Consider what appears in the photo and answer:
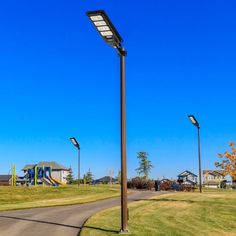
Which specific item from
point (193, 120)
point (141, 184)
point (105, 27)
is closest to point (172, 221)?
point (105, 27)

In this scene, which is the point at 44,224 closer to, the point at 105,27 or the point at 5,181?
the point at 105,27

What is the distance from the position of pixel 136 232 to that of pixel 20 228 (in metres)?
4.48

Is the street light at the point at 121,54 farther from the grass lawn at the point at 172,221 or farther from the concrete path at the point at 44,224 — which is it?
the concrete path at the point at 44,224

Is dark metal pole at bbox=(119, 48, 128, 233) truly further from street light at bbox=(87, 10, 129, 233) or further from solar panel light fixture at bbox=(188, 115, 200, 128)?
solar panel light fixture at bbox=(188, 115, 200, 128)

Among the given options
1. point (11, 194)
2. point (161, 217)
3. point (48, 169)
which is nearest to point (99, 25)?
point (161, 217)

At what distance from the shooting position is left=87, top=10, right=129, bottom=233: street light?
10.9 metres

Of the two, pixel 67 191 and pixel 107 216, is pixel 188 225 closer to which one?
pixel 107 216

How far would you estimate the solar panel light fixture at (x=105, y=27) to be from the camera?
10.8m

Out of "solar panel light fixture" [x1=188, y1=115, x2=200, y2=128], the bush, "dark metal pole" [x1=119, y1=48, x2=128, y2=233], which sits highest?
"solar panel light fixture" [x1=188, y1=115, x2=200, y2=128]

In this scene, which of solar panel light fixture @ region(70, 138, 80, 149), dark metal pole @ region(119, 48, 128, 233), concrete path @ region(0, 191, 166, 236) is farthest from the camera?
solar panel light fixture @ region(70, 138, 80, 149)

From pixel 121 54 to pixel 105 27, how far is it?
1557 mm

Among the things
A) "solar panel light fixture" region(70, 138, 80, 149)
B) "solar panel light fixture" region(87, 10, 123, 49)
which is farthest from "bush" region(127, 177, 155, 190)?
"solar panel light fixture" region(87, 10, 123, 49)

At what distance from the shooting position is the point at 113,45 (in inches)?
471

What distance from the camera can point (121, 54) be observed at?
12.6m
